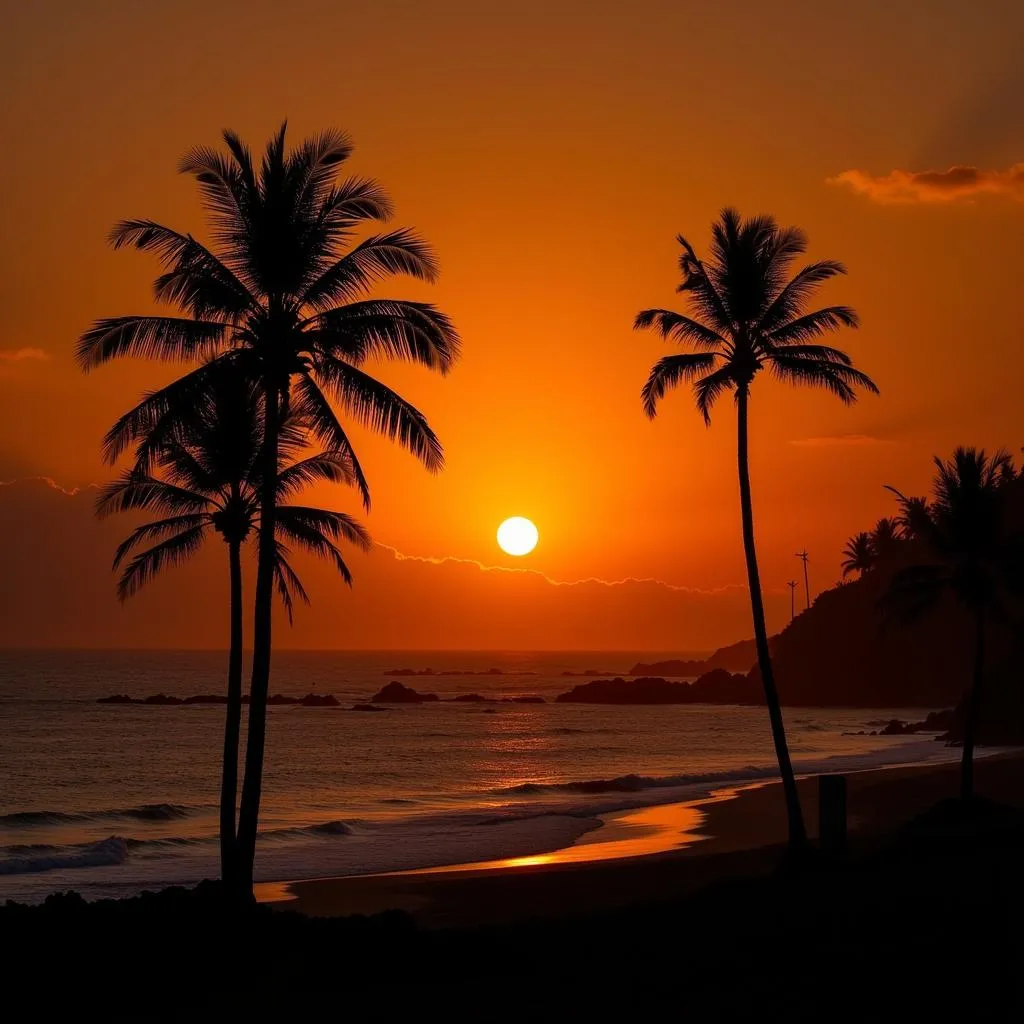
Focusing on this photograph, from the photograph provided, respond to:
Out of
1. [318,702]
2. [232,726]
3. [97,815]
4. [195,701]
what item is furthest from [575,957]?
[318,702]

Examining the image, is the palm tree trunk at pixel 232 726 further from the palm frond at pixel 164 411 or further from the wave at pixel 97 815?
the wave at pixel 97 815

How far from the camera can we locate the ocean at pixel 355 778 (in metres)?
30.2

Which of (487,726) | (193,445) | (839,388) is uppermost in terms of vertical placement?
(839,388)

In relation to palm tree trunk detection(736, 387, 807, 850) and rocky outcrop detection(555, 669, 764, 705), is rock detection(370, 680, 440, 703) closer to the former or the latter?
rocky outcrop detection(555, 669, 764, 705)

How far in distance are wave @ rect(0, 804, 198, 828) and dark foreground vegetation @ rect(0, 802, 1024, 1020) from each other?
81.0ft

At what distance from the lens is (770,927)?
1356cm

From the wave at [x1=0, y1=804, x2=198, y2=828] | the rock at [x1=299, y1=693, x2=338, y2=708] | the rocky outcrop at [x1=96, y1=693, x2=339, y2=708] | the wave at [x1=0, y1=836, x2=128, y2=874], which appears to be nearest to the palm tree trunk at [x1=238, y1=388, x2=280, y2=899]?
the wave at [x1=0, y1=836, x2=128, y2=874]

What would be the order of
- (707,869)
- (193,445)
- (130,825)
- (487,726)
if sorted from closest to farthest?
(193,445)
(707,869)
(130,825)
(487,726)

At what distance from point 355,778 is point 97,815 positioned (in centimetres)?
1771

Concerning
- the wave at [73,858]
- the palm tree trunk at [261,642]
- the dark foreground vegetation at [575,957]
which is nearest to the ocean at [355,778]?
the wave at [73,858]

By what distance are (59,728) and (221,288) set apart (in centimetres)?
8241

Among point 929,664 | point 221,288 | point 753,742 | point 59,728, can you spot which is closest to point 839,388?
point 221,288

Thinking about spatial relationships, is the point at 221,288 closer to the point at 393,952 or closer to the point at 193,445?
the point at 193,445

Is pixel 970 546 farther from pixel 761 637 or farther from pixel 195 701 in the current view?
pixel 195 701
